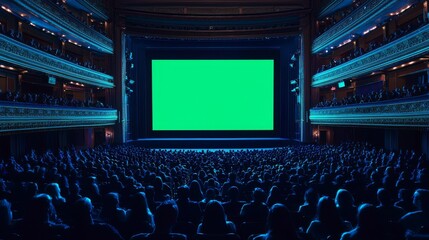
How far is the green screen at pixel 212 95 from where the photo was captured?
111ft

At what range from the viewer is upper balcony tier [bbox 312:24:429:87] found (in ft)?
55.0

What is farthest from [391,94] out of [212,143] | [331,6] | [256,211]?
[212,143]

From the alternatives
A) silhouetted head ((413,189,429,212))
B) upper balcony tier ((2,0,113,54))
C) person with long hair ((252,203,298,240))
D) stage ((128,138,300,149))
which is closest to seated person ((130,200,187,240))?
person with long hair ((252,203,298,240))

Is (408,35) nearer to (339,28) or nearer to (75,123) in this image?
(339,28)

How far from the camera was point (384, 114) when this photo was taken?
64.3 feet

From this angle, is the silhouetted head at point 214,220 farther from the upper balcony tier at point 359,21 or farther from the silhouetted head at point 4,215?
the upper balcony tier at point 359,21

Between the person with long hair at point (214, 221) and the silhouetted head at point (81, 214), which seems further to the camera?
the person with long hair at point (214, 221)

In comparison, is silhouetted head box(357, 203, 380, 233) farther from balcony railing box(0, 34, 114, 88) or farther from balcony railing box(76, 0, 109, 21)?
balcony railing box(76, 0, 109, 21)

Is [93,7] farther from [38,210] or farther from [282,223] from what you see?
[282,223]

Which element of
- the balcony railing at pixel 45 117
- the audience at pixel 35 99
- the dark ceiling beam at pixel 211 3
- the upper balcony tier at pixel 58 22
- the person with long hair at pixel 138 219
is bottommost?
the person with long hair at pixel 138 219

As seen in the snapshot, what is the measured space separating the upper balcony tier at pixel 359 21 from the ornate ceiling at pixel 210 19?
4156mm

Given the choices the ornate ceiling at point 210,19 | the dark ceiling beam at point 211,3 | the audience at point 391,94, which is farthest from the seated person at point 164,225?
the dark ceiling beam at point 211,3

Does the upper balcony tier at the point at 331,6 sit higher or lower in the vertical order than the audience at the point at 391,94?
higher

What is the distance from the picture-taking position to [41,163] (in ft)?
48.5
